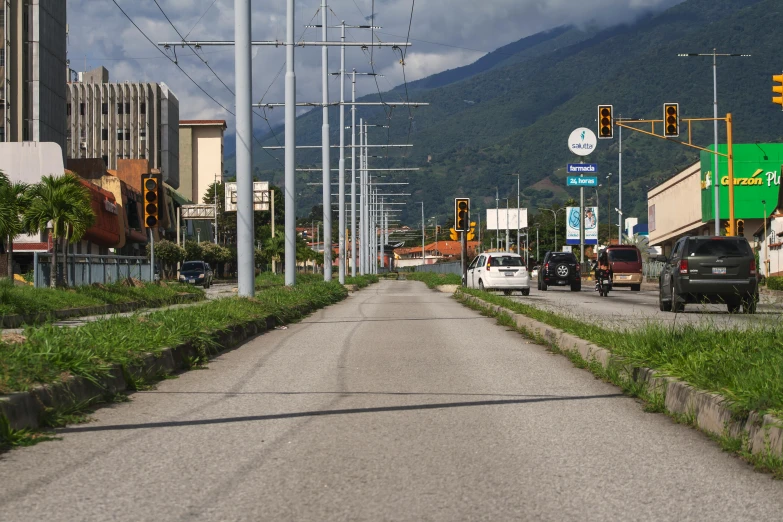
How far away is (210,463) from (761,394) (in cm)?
379

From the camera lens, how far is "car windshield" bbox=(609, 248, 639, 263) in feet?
151

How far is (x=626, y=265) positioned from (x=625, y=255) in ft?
1.57

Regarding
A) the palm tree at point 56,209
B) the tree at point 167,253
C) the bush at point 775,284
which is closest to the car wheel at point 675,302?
the palm tree at point 56,209

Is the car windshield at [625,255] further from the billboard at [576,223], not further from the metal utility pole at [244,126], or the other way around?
the billboard at [576,223]

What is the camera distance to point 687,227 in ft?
275

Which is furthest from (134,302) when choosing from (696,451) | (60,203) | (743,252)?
(696,451)

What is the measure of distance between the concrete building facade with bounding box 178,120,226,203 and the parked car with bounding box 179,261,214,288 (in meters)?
87.9

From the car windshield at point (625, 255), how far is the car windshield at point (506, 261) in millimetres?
10420

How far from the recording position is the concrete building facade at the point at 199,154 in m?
142

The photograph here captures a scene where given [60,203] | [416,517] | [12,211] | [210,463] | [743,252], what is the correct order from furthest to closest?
[60,203], [12,211], [743,252], [210,463], [416,517]

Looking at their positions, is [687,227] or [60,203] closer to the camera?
[60,203]

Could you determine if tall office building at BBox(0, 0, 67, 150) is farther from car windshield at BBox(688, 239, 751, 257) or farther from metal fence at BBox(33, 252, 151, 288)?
car windshield at BBox(688, 239, 751, 257)

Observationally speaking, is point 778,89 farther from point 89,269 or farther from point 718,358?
point 89,269

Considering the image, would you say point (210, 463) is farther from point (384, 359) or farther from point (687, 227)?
point (687, 227)
